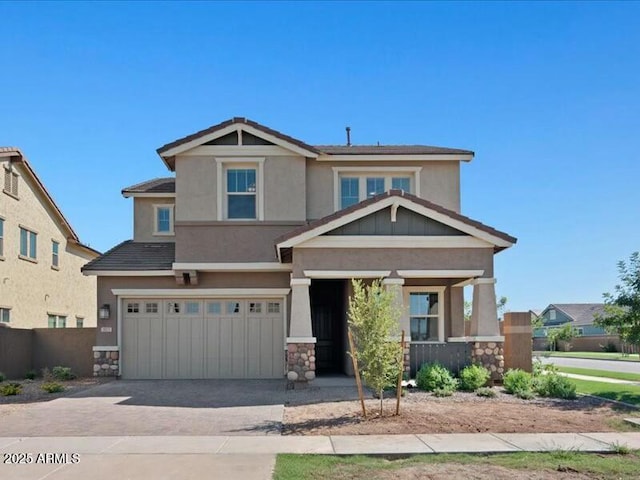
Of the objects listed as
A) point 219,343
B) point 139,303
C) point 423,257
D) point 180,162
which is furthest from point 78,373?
point 423,257

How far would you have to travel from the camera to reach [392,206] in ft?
54.6

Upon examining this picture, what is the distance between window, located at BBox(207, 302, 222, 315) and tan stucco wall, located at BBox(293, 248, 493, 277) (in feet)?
14.0

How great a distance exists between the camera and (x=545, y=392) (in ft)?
50.5

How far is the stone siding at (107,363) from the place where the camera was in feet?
64.7

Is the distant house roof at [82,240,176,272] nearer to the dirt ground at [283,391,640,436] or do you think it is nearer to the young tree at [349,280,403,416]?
the dirt ground at [283,391,640,436]

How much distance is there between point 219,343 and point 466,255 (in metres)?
7.95

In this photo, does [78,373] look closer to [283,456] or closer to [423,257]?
[423,257]

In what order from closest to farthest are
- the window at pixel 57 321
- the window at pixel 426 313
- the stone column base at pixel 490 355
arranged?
the stone column base at pixel 490 355 → the window at pixel 426 313 → the window at pixel 57 321

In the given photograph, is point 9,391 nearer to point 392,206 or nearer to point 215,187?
point 215,187

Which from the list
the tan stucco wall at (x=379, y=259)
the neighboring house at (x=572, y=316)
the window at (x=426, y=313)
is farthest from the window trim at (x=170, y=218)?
the neighboring house at (x=572, y=316)

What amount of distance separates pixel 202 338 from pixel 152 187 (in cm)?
548

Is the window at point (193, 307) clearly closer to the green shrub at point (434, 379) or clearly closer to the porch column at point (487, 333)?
the green shrub at point (434, 379)

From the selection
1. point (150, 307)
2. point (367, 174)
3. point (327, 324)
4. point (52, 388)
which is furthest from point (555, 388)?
point (52, 388)

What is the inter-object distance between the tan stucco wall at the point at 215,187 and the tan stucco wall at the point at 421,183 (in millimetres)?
894
